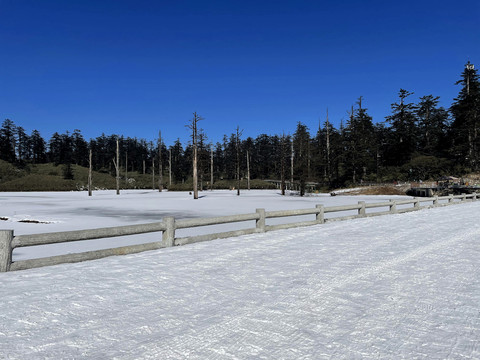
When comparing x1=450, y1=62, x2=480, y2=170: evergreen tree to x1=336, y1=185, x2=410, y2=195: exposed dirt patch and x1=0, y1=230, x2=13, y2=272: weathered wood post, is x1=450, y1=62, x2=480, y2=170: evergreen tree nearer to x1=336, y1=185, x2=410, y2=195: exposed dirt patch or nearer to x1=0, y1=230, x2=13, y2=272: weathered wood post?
x1=336, y1=185, x2=410, y2=195: exposed dirt patch

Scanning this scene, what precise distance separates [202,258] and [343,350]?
461cm

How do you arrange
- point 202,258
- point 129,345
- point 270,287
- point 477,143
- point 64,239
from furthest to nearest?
point 477,143 < point 202,258 < point 64,239 < point 270,287 < point 129,345

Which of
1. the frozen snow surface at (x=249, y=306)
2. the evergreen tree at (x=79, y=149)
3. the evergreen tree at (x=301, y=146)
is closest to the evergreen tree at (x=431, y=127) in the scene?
the evergreen tree at (x=301, y=146)

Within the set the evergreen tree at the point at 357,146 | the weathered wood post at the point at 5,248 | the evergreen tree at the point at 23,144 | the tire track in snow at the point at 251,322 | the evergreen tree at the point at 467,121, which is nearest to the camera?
the tire track in snow at the point at 251,322

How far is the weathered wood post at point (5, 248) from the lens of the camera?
5.92 m

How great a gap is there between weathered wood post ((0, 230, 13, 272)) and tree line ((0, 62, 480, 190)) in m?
35.3

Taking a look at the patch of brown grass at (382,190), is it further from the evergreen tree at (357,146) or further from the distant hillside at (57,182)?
the distant hillside at (57,182)

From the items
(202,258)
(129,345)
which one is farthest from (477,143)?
(129,345)

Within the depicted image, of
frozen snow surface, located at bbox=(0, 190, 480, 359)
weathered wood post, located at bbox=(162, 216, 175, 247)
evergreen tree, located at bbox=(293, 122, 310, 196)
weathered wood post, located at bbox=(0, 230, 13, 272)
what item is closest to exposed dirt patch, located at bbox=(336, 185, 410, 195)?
evergreen tree, located at bbox=(293, 122, 310, 196)

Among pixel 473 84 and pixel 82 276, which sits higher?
pixel 473 84

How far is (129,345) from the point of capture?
132 inches

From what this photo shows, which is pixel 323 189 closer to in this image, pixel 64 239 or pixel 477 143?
pixel 477 143

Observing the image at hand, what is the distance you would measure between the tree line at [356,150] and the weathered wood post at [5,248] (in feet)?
116

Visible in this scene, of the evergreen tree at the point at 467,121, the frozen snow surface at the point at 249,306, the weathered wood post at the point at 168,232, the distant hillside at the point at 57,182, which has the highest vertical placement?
the evergreen tree at the point at 467,121
